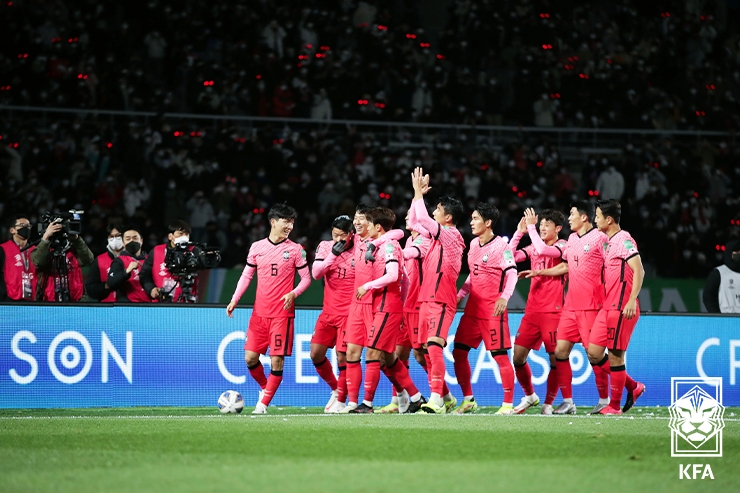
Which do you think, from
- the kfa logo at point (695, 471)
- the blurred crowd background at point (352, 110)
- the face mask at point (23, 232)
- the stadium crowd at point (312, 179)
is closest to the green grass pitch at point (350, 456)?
the kfa logo at point (695, 471)

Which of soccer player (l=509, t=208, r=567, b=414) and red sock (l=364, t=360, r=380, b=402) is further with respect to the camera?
soccer player (l=509, t=208, r=567, b=414)

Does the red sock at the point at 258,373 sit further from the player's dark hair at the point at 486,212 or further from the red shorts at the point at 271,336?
the player's dark hair at the point at 486,212

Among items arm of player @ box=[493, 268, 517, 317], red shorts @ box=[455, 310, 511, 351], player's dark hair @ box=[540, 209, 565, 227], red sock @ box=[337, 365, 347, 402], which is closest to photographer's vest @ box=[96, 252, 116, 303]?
red sock @ box=[337, 365, 347, 402]

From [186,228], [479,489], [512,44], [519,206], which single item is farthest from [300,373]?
[512,44]

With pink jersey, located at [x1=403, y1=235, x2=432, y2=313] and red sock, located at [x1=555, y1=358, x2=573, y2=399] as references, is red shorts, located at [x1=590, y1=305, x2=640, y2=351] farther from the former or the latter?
pink jersey, located at [x1=403, y1=235, x2=432, y2=313]

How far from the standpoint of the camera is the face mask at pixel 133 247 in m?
13.7

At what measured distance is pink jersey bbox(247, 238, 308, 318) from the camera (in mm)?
11578

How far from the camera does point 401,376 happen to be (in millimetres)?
11633

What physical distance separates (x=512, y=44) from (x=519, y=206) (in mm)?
5663

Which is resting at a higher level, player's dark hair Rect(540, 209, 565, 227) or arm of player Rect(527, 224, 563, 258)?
player's dark hair Rect(540, 209, 565, 227)

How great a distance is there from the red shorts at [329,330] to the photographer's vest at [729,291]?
567 centimetres

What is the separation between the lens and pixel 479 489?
249 inches

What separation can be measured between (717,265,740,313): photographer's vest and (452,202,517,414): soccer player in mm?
4271

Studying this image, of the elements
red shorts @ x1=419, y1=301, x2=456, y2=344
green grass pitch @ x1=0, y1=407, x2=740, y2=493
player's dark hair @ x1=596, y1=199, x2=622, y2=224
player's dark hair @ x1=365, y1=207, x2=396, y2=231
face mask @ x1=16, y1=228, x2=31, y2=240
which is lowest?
green grass pitch @ x1=0, y1=407, x2=740, y2=493
